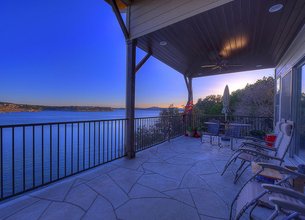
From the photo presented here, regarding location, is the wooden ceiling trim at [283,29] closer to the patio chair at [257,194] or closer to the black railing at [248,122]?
the patio chair at [257,194]

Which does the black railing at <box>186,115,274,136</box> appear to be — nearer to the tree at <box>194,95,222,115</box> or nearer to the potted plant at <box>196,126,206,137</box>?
the potted plant at <box>196,126,206,137</box>

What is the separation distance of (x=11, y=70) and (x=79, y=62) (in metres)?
3.33

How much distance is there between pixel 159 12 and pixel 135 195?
3.30 meters

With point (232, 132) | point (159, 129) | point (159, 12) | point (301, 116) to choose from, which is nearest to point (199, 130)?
point (159, 129)

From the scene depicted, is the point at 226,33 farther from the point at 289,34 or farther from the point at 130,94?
the point at 130,94

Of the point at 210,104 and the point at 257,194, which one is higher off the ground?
the point at 210,104

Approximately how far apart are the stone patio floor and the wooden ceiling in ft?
9.15

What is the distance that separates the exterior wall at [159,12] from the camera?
277 cm

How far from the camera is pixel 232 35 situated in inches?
145

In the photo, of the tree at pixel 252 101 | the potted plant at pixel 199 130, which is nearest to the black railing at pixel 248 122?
the potted plant at pixel 199 130

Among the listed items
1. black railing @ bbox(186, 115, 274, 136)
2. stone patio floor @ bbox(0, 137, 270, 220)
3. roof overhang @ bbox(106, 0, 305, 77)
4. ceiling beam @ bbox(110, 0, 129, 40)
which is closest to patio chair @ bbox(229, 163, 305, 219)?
stone patio floor @ bbox(0, 137, 270, 220)

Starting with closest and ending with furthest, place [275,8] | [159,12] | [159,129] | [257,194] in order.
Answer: [257,194]
[275,8]
[159,12]
[159,129]

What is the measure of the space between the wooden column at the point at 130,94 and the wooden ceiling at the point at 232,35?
36 centimetres

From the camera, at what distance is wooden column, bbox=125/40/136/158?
3.81m
